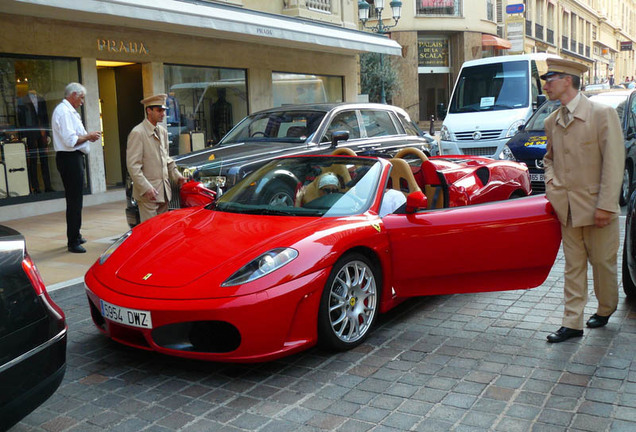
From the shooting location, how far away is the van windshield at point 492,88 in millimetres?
13992

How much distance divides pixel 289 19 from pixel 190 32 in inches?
106

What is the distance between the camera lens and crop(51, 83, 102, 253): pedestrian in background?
7352 mm

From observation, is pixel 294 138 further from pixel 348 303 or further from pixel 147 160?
pixel 348 303

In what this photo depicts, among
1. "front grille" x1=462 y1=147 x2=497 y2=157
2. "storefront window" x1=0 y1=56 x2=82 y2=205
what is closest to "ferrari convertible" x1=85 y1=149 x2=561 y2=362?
"storefront window" x1=0 y1=56 x2=82 y2=205

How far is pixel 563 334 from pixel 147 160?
4.27m

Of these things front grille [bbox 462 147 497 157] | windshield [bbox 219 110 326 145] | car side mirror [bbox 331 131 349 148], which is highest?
windshield [bbox 219 110 326 145]

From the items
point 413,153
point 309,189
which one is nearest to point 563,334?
point 309,189

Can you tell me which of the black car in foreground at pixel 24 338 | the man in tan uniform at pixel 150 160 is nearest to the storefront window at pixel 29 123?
the man in tan uniform at pixel 150 160

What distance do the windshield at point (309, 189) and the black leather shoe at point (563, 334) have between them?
60.5 inches

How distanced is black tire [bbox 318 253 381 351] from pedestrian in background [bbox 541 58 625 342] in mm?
1225

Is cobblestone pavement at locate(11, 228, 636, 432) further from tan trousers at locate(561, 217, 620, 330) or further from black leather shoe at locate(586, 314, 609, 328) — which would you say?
tan trousers at locate(561, 217, 620, 330)

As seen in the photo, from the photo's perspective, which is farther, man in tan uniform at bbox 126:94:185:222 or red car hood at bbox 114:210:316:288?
man in tan uniform at bbox 126:94:185:222

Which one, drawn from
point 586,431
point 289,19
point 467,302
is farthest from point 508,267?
point 289,19

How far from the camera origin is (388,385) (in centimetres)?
367
